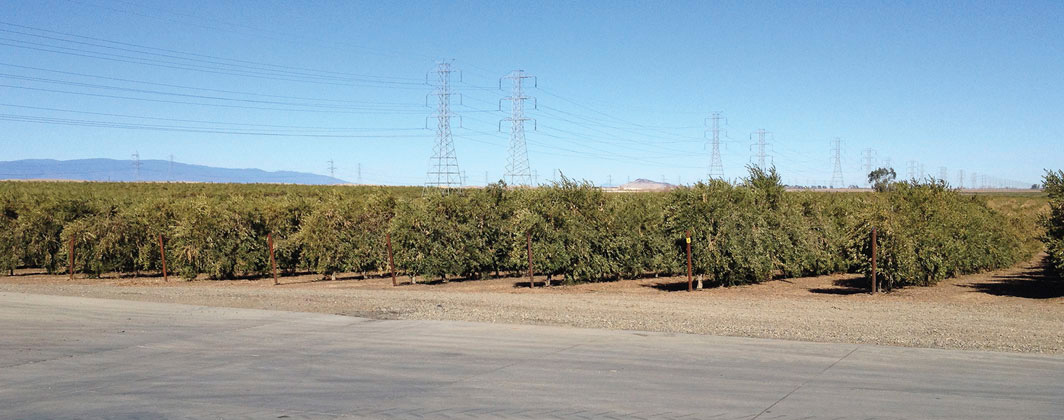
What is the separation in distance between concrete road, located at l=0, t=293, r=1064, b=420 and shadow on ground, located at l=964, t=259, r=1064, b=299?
10.9 metres

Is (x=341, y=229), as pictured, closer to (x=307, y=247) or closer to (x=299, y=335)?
(x=307, y=247)

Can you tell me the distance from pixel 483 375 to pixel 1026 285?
746 inches

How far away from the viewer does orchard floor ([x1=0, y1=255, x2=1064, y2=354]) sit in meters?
13.5

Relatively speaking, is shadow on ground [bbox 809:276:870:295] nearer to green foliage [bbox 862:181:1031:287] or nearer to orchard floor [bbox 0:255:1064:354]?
orchard floor [bbox 0:255:1064:354]

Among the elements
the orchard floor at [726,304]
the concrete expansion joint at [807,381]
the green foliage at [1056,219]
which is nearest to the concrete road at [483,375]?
the concrete expansion joint at [807,381]

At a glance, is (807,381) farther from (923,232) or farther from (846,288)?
(846,288)

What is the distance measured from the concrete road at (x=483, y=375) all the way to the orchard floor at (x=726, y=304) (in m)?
1.44

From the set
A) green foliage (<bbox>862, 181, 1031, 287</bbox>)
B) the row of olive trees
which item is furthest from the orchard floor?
the row of olive trees

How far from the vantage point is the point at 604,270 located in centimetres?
2422

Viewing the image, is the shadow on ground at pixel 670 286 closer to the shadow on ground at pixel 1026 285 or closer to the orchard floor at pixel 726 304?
the orchard floor at pixel 726 304

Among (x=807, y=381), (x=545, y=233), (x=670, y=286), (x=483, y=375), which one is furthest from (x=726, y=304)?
(x=483, y=375)

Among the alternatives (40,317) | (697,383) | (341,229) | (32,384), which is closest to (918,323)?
(697,383)

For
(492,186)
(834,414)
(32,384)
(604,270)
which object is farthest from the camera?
(492,186)

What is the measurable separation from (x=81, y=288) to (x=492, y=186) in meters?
12.6
